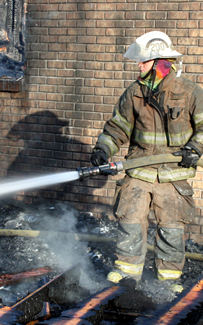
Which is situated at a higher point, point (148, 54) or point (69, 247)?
point (148, 54)

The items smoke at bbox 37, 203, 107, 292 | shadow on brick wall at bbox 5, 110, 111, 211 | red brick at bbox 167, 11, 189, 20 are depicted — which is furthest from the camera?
shadow on brick wall at bbox 5, 110, 111, 211

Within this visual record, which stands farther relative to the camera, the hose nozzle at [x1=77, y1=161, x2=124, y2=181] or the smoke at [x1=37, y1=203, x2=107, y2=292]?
the smoke at [x1=37, y1=203, x2=107, y2=292]

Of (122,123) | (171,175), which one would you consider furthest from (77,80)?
(171,175)

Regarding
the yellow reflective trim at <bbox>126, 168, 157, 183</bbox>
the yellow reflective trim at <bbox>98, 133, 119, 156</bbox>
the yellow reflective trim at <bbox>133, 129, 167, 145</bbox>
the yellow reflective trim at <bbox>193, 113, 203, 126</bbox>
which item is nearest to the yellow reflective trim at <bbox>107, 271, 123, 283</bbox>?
the yellow reflective trim at <bbox>126, 168, 157, 183</bbox>

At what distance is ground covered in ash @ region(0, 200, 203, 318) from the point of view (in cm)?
306

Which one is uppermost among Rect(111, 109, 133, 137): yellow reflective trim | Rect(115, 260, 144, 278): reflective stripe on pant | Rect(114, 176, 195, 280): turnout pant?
Rect(111, 109, 133, 137): yellow reflective trim

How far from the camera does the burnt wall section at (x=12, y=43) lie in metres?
5.46

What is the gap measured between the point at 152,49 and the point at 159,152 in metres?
0.94

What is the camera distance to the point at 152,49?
311cm

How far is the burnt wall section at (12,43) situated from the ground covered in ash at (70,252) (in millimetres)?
1986

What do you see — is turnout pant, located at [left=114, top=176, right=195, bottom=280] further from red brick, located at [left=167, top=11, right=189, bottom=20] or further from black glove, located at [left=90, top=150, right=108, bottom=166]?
red brick, located at [left=167, top=11, right=189, bottom=20]

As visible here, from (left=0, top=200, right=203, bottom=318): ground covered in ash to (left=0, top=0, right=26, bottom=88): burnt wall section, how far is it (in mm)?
1986

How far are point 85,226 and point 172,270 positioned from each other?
2.00m

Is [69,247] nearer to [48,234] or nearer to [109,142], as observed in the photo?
[48,234]
